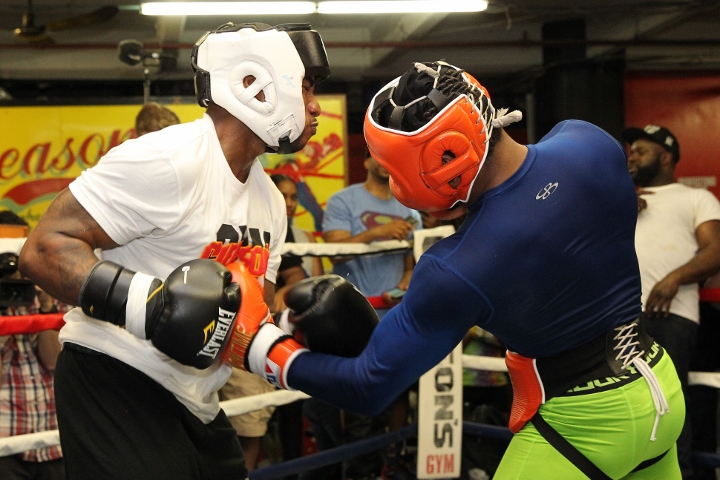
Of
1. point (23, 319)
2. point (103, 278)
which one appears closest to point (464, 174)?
point (103, 278)

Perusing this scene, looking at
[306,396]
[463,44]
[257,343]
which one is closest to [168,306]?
[257,343]

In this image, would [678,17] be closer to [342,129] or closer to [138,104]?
[342,129]

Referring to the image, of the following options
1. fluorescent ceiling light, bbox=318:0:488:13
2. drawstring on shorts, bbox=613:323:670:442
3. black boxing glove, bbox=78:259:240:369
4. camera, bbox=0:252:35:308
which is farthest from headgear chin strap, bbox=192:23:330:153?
fluorescent ceiling light, bbox=318:0:488:13

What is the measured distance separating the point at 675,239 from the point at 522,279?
2256 millimetres

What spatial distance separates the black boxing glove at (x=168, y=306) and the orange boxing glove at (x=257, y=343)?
0.10m

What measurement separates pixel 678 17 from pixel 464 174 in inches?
272

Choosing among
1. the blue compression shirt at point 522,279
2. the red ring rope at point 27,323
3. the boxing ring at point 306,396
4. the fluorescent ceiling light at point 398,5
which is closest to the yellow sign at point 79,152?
the fluorescent ceiling light at point 398,5

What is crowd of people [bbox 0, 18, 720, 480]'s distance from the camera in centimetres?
163

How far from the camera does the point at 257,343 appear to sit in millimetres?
1757

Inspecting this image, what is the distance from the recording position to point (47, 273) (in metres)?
1.74

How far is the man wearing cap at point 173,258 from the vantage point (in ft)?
5.42

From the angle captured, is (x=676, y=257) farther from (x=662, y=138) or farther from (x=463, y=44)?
(x=463, y=44)

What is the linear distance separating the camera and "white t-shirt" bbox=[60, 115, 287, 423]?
1.66ft

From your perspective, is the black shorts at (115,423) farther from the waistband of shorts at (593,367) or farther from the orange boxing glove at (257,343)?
the waistband of shorts at (593,367)
